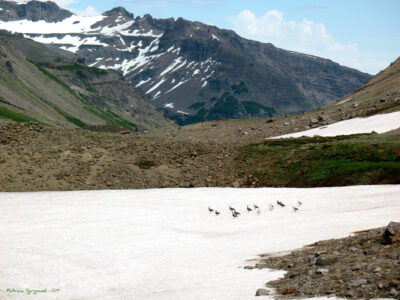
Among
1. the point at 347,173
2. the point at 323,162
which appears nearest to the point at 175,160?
the point at 323,162

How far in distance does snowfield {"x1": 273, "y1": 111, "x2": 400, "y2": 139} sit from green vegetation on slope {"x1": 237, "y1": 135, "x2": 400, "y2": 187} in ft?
24.7

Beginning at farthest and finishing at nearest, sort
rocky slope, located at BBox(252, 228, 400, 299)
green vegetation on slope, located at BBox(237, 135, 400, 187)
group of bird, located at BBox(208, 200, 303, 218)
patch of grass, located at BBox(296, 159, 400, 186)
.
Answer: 1. green vegetation on slope, located at BBox(237, 135, 400, 187)
2. patch of grass, located at BBox(296, 159, 400, 186)
3. group of bird, located at BBox(208, 200, 303, 218)
4. rocky slope, located at BBox(252, 228, 400, 299)

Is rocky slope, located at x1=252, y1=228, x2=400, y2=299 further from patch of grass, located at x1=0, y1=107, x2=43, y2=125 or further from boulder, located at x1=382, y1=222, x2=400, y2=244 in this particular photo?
patch of grass, located at x1=0, y1=107, x2=43, y2=125

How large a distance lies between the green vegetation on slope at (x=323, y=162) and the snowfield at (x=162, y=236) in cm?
521

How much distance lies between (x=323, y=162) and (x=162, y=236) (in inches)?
1152

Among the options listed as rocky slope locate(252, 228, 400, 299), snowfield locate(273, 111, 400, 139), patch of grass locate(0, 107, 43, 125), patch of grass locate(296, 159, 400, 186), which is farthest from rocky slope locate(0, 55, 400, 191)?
patch of grass locate(0, 107, 43, 125)

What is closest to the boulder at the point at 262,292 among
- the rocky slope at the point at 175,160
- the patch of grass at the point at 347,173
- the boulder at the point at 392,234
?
the boulder at the point at 392,234

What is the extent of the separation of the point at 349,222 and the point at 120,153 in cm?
3756

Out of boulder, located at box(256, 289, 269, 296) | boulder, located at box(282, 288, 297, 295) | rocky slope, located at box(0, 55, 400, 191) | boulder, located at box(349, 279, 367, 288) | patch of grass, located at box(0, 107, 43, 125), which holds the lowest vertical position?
boulder, located at box(256, 289, 269, 296)

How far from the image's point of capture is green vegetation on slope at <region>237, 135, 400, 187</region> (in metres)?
50.4

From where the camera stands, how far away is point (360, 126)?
78.3 m

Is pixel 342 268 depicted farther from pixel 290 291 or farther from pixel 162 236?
pixel 162 236

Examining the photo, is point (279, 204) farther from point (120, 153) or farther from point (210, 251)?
point (120, 153)

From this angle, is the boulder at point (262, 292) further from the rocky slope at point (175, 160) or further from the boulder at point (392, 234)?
the rocky slope at point (175, 160)
